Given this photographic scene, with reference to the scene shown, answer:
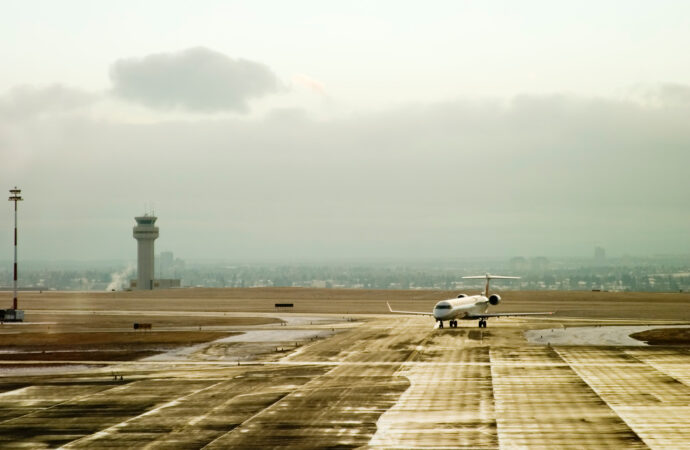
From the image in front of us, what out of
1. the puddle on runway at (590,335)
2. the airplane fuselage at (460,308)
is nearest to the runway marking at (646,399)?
the puddle on runway at (590,335)

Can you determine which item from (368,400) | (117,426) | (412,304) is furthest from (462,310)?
(412,304)

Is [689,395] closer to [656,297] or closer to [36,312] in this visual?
[36,312]

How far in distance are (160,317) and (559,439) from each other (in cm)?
9520

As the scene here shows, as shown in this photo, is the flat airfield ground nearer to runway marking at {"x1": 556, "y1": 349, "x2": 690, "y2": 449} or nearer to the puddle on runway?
runway marking at {"x1": 556, "y1": 349, "x2": 690, "y2": 449}

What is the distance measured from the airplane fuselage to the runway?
19.9m

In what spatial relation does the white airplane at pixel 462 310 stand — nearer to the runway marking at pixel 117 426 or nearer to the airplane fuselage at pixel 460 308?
the airplane fuselage at pixel 460 308

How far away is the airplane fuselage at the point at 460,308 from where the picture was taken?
91250mm

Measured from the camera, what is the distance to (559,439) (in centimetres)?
3403

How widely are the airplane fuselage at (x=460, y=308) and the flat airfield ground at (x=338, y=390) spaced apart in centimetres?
205

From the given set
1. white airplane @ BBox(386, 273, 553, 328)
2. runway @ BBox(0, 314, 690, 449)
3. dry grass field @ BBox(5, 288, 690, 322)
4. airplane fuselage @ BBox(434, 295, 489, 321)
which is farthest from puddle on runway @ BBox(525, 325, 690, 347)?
dry grass field @ BBox(5, 288, 690, 322)

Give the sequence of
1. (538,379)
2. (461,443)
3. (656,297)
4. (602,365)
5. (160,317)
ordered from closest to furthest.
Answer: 1. (461,443)
2. (538,379)
3. (602,365)
4. (160,317)
5. (656,297)

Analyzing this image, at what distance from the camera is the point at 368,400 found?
44.6 metres

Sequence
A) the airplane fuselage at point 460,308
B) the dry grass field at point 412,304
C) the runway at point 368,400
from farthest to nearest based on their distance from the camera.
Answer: the dry grass field at point 412,304
the airplane fuselage at point 460,308
the runway at point 368,400

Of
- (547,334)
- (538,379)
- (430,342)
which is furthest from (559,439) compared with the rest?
(547,334)
